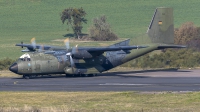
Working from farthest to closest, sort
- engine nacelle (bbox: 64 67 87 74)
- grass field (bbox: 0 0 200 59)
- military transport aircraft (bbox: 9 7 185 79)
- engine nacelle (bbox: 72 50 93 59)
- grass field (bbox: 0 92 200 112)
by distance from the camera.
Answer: grass field (bbox: 0 0 200 59), engine nacelle (bbox: 64 67 87 74), engine nacelle (bbox: 72 50 93 59), military transport aircraft (bbox: 9 7 185 79), grass field (bbox: 0 92 200 112)

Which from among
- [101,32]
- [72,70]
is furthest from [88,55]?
[101,32]

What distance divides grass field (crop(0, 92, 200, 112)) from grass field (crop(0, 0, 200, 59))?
213 ft

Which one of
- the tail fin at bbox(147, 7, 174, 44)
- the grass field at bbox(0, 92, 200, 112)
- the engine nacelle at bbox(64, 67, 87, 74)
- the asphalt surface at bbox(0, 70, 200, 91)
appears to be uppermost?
the tail fin at bbox(147, 7, 174, 44)

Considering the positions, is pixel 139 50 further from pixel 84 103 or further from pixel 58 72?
pixel 84 103

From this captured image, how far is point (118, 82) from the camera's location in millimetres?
38188

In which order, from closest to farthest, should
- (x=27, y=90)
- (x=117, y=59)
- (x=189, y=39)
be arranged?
(x=27, y=90)
(x=117, y=59)
(x=189, y=39)

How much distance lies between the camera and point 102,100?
2769cm

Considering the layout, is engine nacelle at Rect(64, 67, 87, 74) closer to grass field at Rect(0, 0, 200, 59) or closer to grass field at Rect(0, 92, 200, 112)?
grass field at Rect(0, 92, 200, 112)

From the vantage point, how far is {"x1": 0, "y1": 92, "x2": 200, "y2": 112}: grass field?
76.9 feet

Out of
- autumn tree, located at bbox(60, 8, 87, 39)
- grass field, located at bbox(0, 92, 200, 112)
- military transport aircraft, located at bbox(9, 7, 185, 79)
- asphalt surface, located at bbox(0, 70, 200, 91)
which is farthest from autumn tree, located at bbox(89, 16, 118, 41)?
grass field, located at bbox(0, 92, 200, 112)

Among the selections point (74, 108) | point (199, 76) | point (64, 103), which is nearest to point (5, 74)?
point (199, 76)

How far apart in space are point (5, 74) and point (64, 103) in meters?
21.2

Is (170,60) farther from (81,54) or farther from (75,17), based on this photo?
(75,17)

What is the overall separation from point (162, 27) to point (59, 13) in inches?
3094
